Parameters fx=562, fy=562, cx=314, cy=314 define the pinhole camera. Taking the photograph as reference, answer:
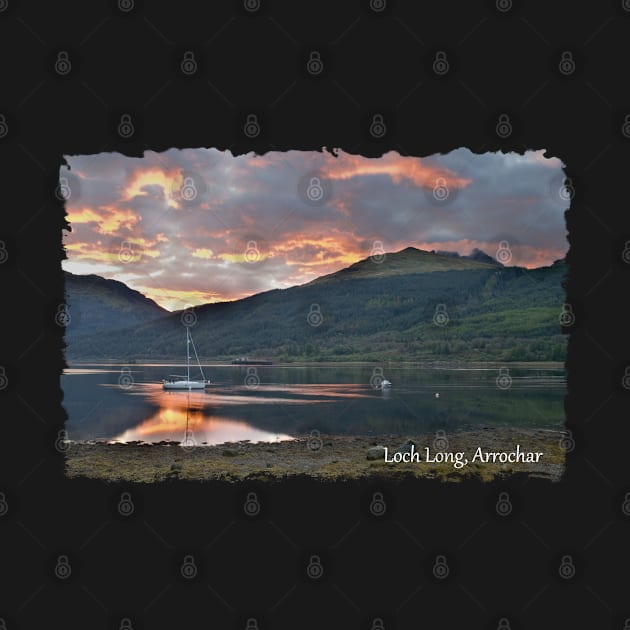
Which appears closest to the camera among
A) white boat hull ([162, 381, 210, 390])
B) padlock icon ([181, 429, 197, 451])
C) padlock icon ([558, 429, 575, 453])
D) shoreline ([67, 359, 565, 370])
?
padlock icon ([558, 429, 575, 453])

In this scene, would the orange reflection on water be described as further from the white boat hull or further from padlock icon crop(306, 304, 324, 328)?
the white boat hull

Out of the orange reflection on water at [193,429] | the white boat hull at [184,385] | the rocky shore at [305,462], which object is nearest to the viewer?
the rocky shore at [305,462]

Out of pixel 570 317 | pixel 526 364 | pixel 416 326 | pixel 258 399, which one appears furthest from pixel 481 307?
pixel 570 317

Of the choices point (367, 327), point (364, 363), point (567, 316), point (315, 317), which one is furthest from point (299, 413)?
point (367, 327)

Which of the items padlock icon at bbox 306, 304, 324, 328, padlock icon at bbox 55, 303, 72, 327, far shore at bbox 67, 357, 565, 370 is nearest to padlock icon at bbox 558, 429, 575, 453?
padlock icon at bbox 55, 303, 72, 327

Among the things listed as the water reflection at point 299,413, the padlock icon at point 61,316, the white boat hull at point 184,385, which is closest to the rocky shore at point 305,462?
the padlock icon at point 61,316

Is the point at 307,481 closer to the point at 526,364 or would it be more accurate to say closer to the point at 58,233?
the point at 58,233

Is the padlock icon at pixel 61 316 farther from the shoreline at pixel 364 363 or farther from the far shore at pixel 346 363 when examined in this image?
the far shore at pixel 346 363
